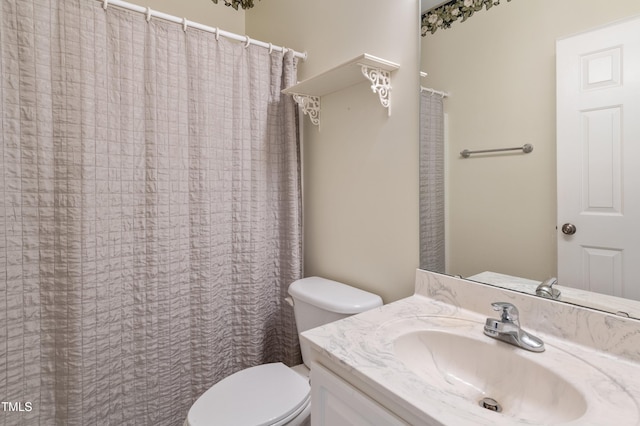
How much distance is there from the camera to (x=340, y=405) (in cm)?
78

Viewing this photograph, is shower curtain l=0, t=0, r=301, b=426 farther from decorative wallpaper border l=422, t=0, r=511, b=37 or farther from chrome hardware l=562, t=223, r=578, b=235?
chrome hardware l=562, t=223, r=578, b=235

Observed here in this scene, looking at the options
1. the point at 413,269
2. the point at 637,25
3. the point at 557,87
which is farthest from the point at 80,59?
the point at 637,25

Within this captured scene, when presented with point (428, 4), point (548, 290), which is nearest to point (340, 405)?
point (548, 290)

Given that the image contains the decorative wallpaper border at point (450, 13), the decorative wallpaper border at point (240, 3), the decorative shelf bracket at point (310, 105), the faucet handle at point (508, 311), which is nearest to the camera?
the faucet handle at point (508, 311)

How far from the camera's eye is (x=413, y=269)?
1.21m

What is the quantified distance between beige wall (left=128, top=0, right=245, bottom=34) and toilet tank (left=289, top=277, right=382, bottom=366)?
6.01 ft

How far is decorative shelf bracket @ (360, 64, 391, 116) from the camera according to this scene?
1.21 metres

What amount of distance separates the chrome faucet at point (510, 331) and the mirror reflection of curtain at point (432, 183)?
29 cm

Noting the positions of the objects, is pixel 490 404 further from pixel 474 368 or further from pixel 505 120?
pixel 505 120

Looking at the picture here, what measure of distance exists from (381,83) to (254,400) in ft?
4.19

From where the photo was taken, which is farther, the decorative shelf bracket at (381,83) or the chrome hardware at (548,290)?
the decorative shelf bracket at (381,83)

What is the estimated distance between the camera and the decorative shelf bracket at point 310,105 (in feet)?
5.18

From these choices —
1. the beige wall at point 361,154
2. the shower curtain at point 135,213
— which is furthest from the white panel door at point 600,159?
the shower curtain at point 135,213

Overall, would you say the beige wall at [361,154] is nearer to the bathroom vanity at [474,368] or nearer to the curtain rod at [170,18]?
the curtain rod at [170,18]
